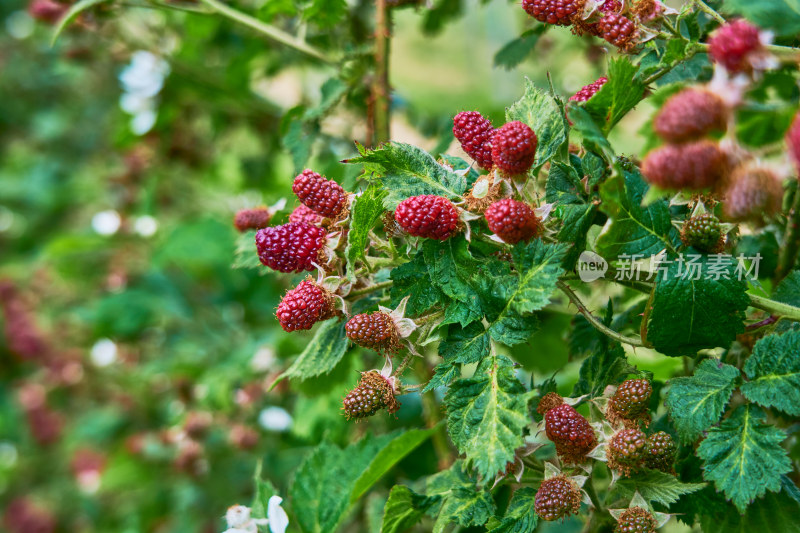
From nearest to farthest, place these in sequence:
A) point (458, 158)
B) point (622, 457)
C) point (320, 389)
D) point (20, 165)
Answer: point (622, 457)
point (458, 158)
point (320, 389)
point (20, 165)

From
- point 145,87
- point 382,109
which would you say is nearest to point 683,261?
point 382,109

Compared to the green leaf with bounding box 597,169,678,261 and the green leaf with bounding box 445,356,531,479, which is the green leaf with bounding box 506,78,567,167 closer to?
the green leaf with bounding box 597,169,678,261

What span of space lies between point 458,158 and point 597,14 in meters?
0.19

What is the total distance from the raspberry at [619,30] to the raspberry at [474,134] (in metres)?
0.14

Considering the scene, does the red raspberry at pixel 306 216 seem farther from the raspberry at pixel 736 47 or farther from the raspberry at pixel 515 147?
the raspberry at pixel 736 47

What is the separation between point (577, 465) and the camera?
0.61 metres

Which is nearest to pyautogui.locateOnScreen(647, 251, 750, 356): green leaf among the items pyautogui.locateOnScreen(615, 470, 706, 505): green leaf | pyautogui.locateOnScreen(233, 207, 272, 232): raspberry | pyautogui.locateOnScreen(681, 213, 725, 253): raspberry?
pyautogui.locateOnScreen(681, 213, 725, 253): raspberry

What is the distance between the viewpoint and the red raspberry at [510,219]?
539 mm

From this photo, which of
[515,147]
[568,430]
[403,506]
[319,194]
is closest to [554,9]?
[515,147]

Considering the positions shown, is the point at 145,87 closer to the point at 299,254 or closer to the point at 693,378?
the point at 299,254

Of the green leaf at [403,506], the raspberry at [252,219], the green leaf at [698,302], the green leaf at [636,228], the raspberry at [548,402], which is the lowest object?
the green leaf at [403,506]

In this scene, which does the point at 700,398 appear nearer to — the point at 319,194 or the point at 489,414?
the point at 489,414

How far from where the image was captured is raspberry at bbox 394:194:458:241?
56cm

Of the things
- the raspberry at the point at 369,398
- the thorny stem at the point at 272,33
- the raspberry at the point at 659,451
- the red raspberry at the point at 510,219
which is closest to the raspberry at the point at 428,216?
the red raspberry at the point at 510,219
